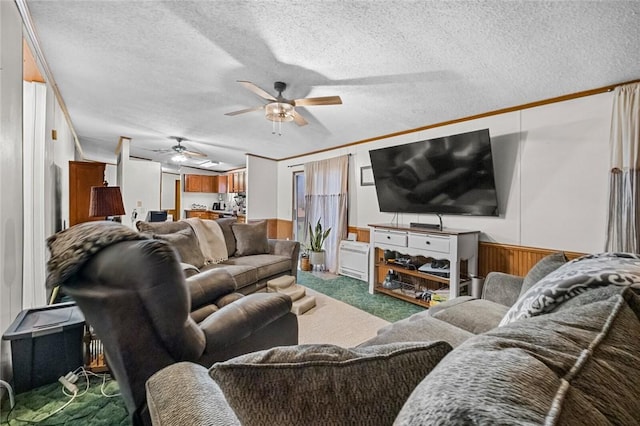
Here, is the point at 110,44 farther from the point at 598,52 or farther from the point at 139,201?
the point at 139,201

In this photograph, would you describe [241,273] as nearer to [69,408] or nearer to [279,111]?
[69,408]

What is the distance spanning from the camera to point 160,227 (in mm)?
3066

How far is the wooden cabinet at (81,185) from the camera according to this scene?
3.41 metres

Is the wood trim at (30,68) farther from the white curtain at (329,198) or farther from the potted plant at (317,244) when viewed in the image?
the potted plant at (317,244)

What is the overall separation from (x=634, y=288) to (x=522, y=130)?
8.83 ft

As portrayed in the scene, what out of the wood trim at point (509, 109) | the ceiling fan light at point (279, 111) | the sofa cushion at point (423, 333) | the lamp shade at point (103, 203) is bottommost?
the sofa cushion at point (423, 333)

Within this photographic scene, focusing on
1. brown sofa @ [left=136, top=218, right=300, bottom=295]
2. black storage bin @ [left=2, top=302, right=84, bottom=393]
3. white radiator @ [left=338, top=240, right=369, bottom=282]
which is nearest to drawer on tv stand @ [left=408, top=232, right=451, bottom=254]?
white radiator @ [left=338, top=240, right=369, bottom=282]

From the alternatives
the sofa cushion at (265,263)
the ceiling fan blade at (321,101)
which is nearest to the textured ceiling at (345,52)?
the ceiling fan blade at (321,101)

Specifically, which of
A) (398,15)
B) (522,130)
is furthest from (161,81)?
(522,130)

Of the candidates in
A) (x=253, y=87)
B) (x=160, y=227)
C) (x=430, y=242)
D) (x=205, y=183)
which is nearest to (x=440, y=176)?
(x=430, y=242)

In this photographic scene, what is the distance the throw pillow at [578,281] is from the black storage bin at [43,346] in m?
2.54

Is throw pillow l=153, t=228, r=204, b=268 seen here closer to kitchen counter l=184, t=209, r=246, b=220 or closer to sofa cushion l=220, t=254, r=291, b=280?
sofa cushion l=220, t=254, r=291, b=280

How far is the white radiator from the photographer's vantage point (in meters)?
4.24

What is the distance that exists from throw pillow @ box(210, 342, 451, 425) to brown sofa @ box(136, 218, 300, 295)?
6.95 feet
